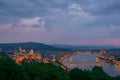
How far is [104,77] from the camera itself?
71.4 feet

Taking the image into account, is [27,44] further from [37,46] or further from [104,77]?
[104,77]

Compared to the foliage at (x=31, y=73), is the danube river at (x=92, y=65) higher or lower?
lower

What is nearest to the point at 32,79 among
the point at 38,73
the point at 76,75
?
the point at 38,73

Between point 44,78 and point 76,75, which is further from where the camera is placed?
point 76,75

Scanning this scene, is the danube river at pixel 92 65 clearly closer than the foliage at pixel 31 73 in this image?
No

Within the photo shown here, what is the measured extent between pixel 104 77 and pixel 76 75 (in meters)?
2.09

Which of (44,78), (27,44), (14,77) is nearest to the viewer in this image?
(14,77)

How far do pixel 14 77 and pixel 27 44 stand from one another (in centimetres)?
15791

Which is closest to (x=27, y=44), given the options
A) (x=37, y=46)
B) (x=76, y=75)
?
(x=37, y=46)

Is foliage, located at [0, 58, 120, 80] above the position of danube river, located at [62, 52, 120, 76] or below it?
above

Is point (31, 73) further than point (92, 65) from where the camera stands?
No

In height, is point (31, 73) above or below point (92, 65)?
above

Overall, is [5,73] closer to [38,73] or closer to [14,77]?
[14,77]

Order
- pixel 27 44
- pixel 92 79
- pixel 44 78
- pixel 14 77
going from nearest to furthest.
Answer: pixel 14 77 → pixel 44 78 → pixel 92 79 → pixel 27 44
